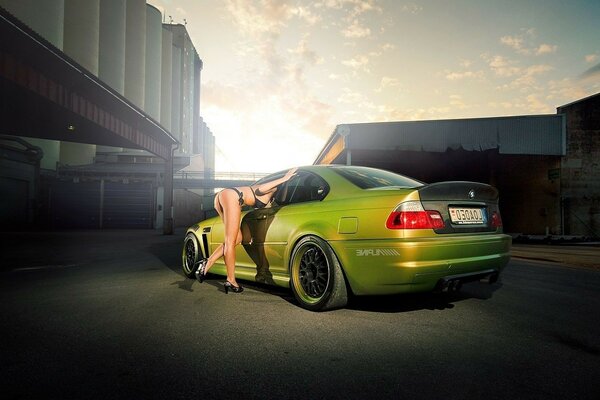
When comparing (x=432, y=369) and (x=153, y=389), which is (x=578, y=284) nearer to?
(x=432, y=369)

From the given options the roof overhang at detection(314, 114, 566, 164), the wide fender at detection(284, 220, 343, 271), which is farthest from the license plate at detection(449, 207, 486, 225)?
the roof overhang at detection(314, 114, 566, 164)

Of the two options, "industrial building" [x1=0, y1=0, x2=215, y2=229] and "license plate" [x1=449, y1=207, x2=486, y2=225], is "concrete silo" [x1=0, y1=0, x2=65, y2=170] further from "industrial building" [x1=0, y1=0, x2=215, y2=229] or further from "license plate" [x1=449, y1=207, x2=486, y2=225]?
"license plate" [x1=449, y1=207, x2=486, y2=225]

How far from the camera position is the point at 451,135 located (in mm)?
18969

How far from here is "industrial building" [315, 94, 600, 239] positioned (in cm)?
1891

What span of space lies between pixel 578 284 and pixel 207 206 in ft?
16.9

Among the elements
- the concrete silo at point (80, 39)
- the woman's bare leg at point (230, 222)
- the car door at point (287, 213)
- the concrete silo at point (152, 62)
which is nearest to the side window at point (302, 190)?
the car door at point (287, 213)

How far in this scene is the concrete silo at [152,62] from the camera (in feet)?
176

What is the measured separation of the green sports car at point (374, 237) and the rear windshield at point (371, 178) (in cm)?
1

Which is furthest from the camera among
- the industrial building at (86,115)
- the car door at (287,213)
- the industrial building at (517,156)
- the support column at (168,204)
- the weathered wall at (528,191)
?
the support column at (168,204)

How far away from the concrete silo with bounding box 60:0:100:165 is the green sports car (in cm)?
3991

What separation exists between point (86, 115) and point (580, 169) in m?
25.0

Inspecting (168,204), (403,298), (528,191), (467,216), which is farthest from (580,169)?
(168,204)

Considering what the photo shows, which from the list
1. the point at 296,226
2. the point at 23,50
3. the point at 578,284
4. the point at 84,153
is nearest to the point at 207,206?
the point at 296,226

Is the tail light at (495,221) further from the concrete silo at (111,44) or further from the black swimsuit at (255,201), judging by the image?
the concrete silo at (111,44)
